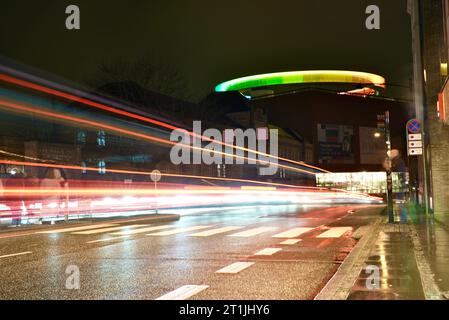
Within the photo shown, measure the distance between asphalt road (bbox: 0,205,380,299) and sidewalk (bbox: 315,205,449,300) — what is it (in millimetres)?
455

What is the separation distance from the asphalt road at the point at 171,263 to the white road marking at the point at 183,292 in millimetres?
15

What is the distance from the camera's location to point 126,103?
4022cm

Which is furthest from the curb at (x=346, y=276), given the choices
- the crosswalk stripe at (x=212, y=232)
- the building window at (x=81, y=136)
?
the building window at (x=81, y=136)

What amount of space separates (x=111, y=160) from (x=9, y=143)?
360 inches

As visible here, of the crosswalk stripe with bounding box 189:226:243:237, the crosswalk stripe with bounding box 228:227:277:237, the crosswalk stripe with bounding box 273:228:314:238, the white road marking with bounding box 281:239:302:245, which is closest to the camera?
the white road marking with bounding box 281:239:302:245

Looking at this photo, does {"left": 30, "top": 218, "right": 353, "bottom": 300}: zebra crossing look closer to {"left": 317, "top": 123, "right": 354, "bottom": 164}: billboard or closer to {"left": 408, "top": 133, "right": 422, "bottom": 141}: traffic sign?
{"left": 408, "top": 133, "right": 422, "bottom": 141}: traffic sign

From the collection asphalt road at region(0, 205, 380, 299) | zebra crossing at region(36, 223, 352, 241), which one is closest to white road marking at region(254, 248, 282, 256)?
asphalt road at region(0, 205, 380, 299)

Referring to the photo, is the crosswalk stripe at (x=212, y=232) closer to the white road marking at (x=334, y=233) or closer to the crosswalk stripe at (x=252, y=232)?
the crosswalk stripe at (x=252, y=232)

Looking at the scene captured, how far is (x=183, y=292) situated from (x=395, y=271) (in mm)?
4122

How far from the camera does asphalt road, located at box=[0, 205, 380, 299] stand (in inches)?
315

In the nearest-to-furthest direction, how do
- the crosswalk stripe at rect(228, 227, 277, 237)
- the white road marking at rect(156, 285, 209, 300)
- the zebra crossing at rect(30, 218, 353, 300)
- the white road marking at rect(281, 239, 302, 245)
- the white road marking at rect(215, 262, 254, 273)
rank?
1. the white road marking at rect(156, 285, 209, 300)
2. the white road marking at rect(215, 262, 254, 273)
3. the zebra crossing at rect(30, 218, 353, 300)
4. the white road marking at rect(281, 239, 302, 245)
5. the crosswalk stripe at rect(228, 227, 277, 237)
